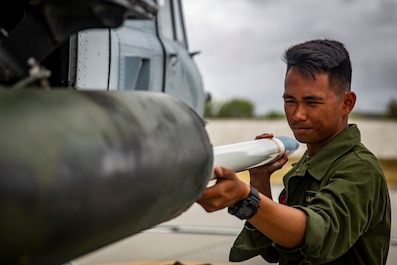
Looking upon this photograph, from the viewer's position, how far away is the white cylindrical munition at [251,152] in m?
1.56

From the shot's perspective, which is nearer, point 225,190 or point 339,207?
point 225,190

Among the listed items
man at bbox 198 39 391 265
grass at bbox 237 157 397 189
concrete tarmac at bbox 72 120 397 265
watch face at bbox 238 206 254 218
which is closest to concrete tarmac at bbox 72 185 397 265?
concrete tarmac at bbox 72 120 397 265

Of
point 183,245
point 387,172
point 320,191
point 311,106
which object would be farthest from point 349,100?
point 387,172

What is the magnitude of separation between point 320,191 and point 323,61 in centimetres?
36

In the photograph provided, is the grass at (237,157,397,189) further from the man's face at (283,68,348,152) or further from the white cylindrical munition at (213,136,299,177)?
the man's face at (283,68,348,152)

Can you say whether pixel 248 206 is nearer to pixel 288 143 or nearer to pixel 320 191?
pixel 320 191

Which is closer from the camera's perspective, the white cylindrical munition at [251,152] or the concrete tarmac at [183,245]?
the white cylindrical munition at [251,152]

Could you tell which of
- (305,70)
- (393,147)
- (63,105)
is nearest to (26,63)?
(63,105)

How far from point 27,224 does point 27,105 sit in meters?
0.19

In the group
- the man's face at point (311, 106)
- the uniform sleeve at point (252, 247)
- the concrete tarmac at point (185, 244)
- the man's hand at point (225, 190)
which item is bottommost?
the concrete tarmac at point (185, 244)

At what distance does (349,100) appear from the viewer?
1.74 meters

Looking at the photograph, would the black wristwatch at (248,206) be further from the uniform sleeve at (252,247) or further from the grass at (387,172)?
the grass at (387,172)

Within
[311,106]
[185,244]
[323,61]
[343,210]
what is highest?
[323,61]

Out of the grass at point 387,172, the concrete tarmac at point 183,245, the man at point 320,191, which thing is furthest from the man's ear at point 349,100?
the grass at point 387,172
